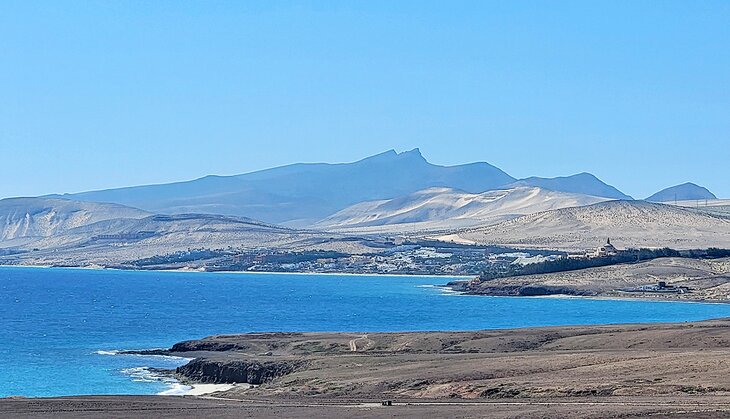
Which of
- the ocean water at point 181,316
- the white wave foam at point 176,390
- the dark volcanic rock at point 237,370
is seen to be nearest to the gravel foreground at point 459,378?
the dark volcanic rock at point 237,370

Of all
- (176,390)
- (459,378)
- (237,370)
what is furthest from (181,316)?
(459,378)

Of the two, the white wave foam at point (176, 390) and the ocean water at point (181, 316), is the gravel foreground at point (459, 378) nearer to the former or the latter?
the white wave foam at point (176, 390)

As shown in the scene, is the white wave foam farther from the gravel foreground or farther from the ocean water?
the gravel foreground

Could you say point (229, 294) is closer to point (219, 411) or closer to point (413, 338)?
point (413, 338)

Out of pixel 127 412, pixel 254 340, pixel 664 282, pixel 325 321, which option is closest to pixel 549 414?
pixel 127 412

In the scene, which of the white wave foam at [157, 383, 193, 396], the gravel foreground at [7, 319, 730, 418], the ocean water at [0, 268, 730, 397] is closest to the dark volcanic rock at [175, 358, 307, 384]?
the gravel foreground at [7, 319, 730, 418]

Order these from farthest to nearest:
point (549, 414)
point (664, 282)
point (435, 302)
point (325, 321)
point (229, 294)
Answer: point (229, 294)
point (664, 282)
point (435, 302)
point (325, 321)
point (549, 414)
